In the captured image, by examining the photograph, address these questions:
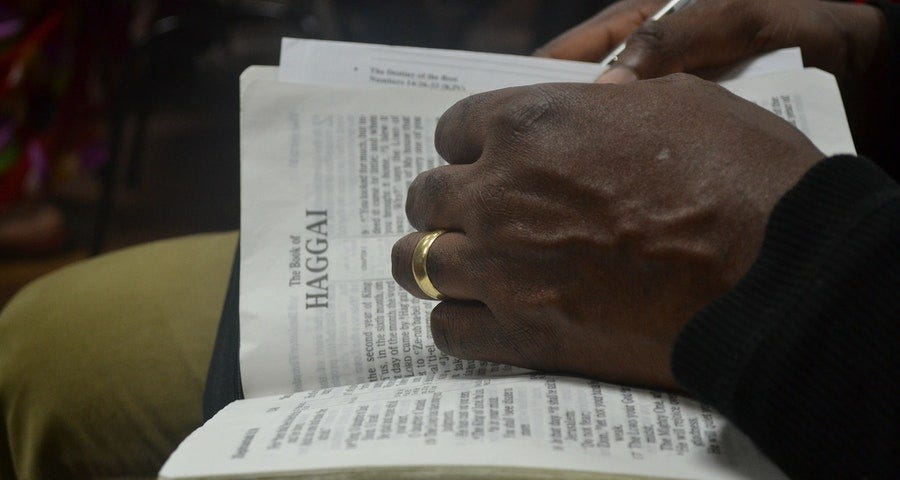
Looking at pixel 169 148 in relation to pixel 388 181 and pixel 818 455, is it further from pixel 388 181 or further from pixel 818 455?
pixel 818 455

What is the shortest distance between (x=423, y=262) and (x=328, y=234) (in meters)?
0.12

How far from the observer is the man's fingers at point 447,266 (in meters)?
0.44

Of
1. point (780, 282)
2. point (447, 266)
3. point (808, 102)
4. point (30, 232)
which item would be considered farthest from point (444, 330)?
point (30, 232)

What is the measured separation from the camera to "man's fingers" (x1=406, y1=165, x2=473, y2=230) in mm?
458

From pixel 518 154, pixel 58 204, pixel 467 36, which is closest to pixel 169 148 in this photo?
pixel 58 204

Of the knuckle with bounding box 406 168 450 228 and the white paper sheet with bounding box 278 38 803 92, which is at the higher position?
the white paper sheet with bounding box 278 38 803 92

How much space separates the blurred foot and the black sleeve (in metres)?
1.34

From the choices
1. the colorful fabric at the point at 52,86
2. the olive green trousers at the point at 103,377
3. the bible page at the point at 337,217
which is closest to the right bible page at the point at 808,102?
the bible page at the point at 337,217

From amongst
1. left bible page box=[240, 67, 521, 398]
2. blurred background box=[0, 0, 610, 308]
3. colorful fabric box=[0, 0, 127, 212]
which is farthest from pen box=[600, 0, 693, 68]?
colorful fabric box=[0, 0, 127, 212]

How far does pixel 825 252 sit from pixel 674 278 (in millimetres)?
82

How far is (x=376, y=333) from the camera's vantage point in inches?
19.8

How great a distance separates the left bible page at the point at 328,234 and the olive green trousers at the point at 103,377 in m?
0.13

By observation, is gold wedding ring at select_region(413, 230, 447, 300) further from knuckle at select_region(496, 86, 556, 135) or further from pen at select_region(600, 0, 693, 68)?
pen at select_region(600, 0, 693, 68)

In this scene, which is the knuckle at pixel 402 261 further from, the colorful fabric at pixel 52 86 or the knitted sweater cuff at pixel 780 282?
the colorful fabric at pixel 52 86
